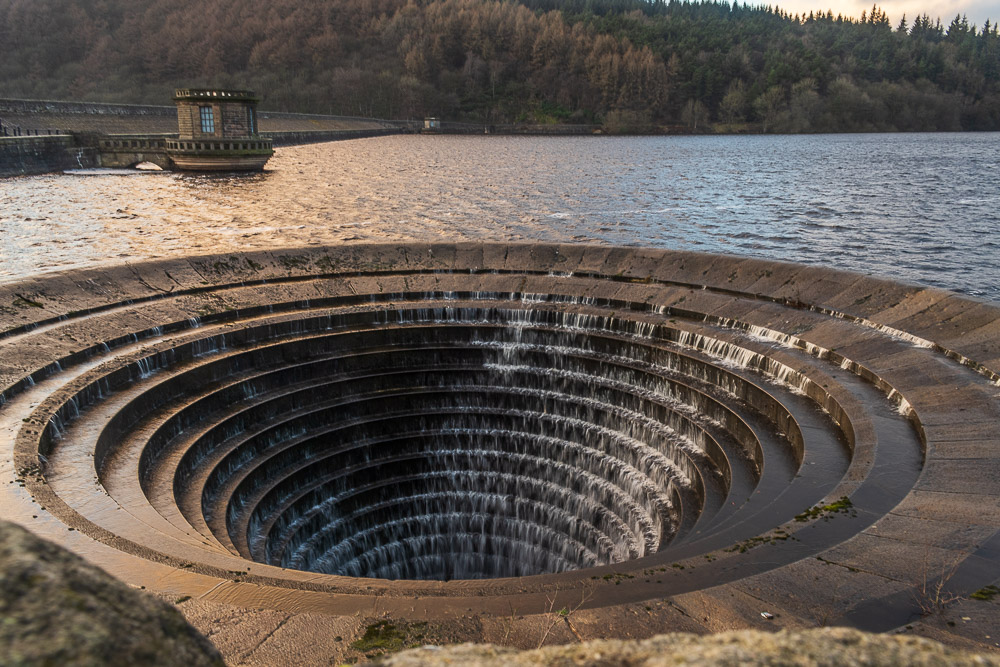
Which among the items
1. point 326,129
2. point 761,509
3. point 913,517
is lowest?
point 761,509

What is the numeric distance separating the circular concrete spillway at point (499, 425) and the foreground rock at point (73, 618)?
5.78m

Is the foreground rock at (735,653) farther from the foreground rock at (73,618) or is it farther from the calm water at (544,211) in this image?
the calm water at (544,211)

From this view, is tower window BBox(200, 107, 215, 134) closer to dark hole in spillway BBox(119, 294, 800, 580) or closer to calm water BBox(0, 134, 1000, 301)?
calm water BBox(0, 134, 1000, 301)

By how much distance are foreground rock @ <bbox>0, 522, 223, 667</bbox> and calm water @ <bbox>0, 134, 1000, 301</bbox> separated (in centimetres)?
2857

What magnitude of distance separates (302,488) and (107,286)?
881 cm

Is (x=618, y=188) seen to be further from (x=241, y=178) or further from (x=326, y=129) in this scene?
(x=326, y=129)

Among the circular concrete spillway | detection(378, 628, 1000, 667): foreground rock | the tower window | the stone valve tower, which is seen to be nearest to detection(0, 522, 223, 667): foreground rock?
detection(378, 628, 1000, 667): foreground rock

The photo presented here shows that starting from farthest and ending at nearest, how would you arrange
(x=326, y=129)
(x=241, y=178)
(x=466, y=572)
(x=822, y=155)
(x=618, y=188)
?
1. (x=326, y=129)
2. (x=822, y=155)
3. (x=241, y=178)
4. (x=618, y=188)
5. (x=466, y=572)

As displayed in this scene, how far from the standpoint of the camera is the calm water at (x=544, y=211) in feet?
114

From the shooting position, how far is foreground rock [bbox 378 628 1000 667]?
2.98 metres

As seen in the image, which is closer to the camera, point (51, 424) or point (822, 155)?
point (51, 424)

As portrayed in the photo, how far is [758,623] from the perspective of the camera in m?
7.62

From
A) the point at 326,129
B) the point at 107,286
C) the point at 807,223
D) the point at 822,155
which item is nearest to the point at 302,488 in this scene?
the point at 107,286

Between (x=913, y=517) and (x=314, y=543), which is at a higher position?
(x=913, y=517)
